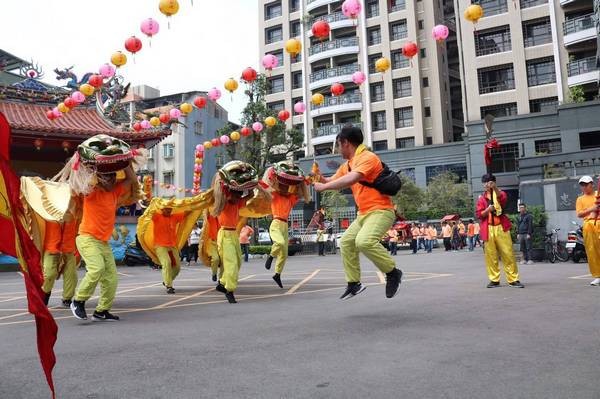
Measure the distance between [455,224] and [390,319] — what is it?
22.2 m

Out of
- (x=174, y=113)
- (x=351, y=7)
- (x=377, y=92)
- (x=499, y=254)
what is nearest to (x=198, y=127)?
(x=377, y=92)

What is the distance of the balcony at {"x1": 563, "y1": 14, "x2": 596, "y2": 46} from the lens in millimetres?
29684

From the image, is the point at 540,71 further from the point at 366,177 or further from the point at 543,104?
the point at 366,177

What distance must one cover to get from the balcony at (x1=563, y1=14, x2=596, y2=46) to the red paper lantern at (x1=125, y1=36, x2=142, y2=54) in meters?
27.4

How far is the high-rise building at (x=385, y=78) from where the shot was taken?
135 ft

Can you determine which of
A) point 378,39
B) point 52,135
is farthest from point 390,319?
point 378,39

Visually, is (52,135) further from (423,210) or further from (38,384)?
(423,210)

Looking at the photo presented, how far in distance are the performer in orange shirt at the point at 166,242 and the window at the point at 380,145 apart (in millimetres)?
34148

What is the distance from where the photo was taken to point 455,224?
2612cm

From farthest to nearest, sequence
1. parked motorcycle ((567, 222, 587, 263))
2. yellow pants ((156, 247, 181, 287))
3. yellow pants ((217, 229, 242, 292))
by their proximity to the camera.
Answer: parked motorcycle ((567, 222, 587, 263))
yellow pants ((156, 247, 181, 287))
yellow pants ((217, 229, 242, 292))

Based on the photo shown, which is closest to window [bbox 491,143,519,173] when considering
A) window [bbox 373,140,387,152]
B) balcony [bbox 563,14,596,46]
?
balcony [bbox 563,14,596,46]

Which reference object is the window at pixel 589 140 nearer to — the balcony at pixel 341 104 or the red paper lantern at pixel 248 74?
the balcony at pixel 341 104

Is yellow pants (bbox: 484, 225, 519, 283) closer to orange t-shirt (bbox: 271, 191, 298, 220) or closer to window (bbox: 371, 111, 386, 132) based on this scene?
orange t-shirt (bbox: 271, 191, 298, 220)

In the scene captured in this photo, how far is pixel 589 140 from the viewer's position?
28.8 metres
